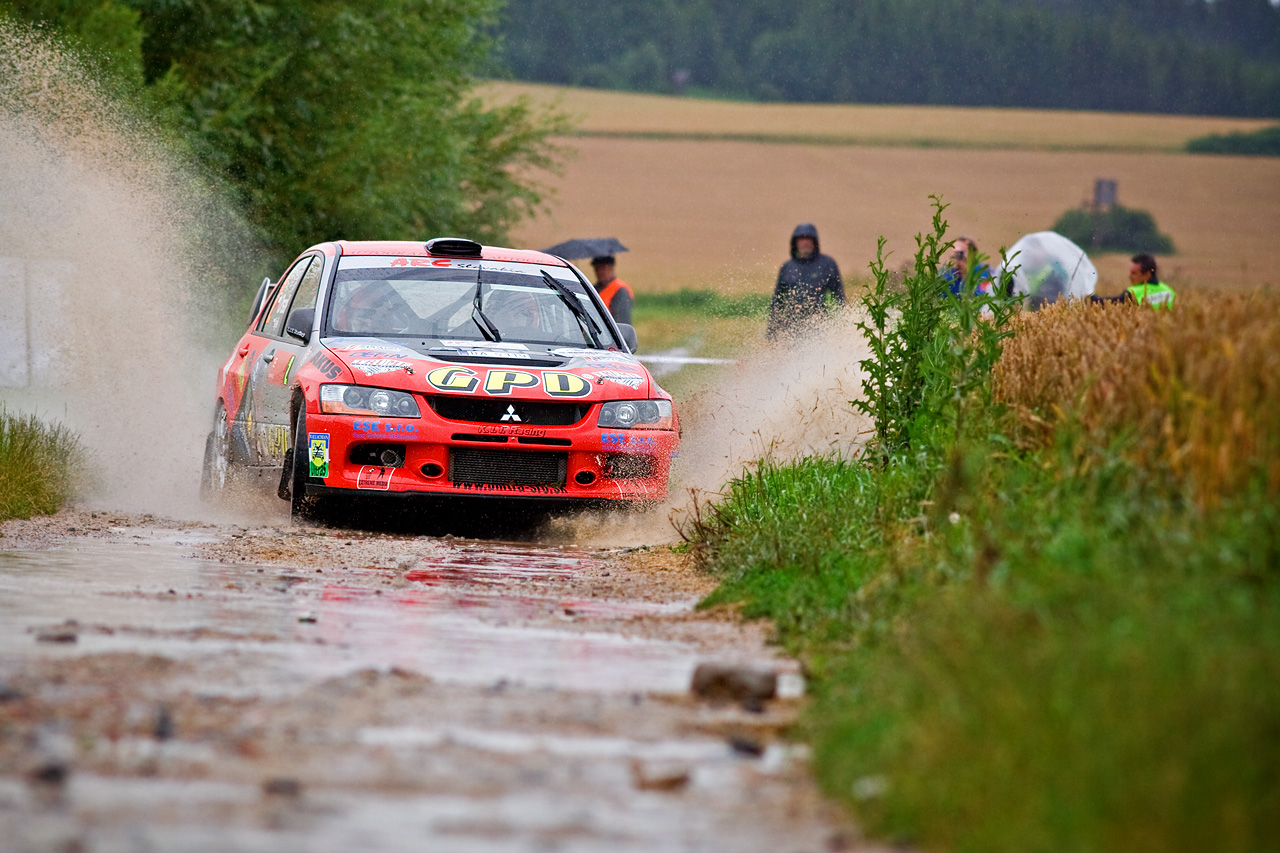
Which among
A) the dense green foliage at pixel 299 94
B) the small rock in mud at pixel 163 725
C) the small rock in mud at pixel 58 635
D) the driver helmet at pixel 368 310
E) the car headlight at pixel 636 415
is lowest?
the small rock in mud at pixel 163 725

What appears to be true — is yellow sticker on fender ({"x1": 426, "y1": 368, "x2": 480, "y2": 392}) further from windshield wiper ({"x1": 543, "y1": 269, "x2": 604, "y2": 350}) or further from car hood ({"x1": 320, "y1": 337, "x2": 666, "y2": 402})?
windshield wiper ({"x1": 543, "y1": 269, "x2": 604, "y2": 350})

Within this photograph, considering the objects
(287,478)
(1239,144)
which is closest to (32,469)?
(287,478)

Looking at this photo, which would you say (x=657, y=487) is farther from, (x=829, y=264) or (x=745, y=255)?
(x=745, y=255)

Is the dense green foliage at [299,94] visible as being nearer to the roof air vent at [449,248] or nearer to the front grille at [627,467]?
the roof air vent at [449,248]

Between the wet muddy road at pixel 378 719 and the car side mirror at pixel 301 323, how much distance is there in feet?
8.15

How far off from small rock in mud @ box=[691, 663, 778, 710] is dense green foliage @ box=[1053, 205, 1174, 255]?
182 feet

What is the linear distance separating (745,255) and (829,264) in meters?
46.2

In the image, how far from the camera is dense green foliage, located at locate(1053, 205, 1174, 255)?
6028cm

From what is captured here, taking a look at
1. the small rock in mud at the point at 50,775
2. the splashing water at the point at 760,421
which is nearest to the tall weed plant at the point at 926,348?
the splashing water at the point at 760,421

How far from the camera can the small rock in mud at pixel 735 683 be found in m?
5.25

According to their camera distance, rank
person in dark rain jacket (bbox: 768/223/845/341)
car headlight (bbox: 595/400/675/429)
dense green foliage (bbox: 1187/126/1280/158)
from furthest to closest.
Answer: dense green foliage (bbox: 1187/126/1280/158) < person in dark rain jacket (bbox: 768/223/845/341) < car headlight (bbox: 595/400/675/429)

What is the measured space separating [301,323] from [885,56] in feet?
296

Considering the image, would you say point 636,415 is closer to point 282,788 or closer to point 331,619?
point 331,619

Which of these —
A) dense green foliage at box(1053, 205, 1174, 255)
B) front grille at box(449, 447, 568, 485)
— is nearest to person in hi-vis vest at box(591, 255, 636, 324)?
front grille at box(449, 447, 568, 485)
